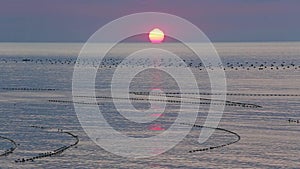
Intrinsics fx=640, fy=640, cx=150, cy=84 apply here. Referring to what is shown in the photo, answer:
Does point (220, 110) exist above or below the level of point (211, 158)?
above

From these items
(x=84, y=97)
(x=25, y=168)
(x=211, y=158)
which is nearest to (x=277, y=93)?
(x=84, y=97)

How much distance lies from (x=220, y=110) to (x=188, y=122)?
58.4 feet

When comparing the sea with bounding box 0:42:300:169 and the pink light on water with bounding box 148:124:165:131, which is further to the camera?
the pink light on water with bounding box 148:124:165:131

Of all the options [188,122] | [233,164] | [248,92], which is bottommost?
[233,164]

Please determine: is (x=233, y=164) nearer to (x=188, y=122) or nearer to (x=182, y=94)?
(x=188, y=122)

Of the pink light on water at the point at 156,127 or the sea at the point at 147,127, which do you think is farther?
the pink light on water at the point at 156,127

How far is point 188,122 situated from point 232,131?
11599 millimetres

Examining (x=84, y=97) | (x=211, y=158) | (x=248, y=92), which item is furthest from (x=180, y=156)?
(x=248, y=92)

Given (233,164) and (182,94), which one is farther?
(182,94)

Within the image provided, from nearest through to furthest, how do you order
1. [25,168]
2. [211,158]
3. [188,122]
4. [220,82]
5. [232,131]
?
[25,168] → [211,158] → [232,131] → [188,122] → [220,82]

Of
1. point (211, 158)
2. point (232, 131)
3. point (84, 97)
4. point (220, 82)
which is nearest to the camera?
point (211, 158)

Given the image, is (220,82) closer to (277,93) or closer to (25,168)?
(277,93)

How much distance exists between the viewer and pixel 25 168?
7156 centimetres

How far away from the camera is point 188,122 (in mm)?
106312
